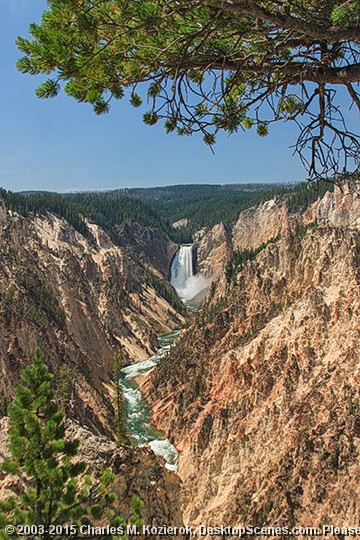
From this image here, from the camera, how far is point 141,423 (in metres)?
41.2

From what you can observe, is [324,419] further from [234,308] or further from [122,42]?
[122,42]

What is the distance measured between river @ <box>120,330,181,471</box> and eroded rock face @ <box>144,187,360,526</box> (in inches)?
39.1

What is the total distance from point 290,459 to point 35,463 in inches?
785

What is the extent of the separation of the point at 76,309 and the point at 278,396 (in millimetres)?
36516

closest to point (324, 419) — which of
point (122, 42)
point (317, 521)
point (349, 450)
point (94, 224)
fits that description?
point (349, 450)

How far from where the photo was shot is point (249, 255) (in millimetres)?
70000

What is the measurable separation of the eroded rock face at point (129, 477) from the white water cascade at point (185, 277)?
104656mm

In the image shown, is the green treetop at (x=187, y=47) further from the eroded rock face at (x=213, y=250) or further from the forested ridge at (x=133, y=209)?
the eroded rock face at (x=213, y=250)

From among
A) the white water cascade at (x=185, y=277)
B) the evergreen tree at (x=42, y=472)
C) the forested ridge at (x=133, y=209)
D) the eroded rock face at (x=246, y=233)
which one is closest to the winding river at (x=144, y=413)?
the white water cascade at (x=185, y=277)

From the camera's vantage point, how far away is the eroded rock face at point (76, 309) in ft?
131

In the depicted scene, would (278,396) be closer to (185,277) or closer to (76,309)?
(76,309)

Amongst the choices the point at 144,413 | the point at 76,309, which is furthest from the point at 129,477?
the point at 76,309

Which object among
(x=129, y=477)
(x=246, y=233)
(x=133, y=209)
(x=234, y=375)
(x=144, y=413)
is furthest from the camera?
(x=133, y=209)

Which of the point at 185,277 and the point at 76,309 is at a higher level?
the point at 76,309
